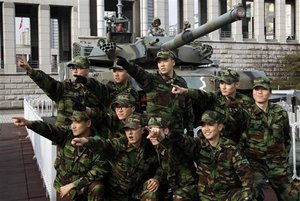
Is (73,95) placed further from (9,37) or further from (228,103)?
(9,37)

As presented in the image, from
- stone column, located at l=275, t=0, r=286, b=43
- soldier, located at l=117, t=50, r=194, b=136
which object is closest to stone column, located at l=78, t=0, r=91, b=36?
stone column, located at l=275, t=0, r=286, b=43

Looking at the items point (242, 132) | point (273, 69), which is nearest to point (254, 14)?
point (273, 69)

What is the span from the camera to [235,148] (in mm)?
4758

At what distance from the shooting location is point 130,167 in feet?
16.5

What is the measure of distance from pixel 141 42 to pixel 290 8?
33.6 meters

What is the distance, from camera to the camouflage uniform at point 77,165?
5.05m

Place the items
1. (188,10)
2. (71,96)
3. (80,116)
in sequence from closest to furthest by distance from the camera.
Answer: (80,116) → (71,96) → (188,10)

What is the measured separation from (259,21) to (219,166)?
1254 inches

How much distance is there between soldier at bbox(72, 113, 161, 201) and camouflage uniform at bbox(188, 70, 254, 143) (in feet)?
2.54

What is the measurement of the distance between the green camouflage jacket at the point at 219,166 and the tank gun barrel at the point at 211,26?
290 centimetres

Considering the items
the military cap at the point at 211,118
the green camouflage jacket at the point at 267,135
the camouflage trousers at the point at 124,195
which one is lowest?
the camouflage trousers at the point at 124,195

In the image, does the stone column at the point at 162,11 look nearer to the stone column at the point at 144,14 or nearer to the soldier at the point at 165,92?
the stone column at the point at 144,14

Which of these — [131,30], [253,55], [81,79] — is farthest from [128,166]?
[253,55]

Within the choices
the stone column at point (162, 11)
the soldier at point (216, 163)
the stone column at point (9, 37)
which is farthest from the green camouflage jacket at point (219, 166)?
the stone column at point (162, 11)
